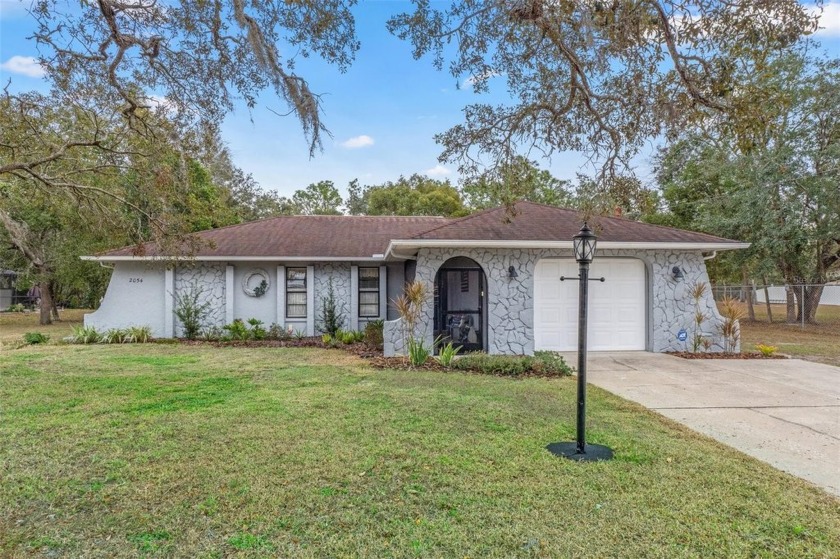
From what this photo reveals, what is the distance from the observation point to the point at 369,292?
14.0 m

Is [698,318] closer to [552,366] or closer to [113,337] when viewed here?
[552,366]

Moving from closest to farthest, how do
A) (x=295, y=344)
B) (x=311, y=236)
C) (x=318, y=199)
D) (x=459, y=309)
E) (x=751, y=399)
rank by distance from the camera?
(x=751, y=399), (x=459, y=309), (x=295, y=344), (x=311, y=236), (x=318, y=199)

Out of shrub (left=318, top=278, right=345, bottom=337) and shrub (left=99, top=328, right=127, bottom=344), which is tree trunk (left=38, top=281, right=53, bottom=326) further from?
shrub (left=318, top=278, right=345, bottom=337)

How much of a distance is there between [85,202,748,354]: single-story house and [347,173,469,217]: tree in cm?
1550

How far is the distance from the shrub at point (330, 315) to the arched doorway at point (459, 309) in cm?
376

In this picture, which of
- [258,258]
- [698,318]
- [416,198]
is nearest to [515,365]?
[698,318]

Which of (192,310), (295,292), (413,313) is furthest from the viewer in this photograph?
(295,292)

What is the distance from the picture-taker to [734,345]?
10.5 m

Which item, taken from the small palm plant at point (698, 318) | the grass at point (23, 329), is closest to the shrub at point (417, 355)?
the small palm plant at point (698, 318)

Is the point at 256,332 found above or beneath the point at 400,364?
above

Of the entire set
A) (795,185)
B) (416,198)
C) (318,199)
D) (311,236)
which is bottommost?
(311,236)

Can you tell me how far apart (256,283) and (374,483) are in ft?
35.8

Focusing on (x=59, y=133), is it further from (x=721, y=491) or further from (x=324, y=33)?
(x=721, y=491)

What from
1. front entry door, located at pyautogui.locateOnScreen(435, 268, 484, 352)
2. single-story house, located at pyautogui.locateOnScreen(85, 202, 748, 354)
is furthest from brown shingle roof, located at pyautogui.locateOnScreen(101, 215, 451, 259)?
front entry door, located at pyautogui.locateOnScreen(435, 268, 484, 352)
